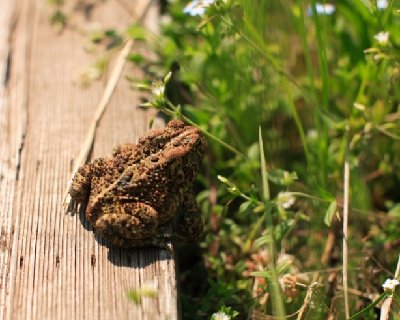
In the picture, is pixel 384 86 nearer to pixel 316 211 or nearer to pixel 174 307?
pixel 316 211

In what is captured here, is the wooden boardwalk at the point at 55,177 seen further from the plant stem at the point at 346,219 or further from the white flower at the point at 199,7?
the plant stem at the point at 346,219

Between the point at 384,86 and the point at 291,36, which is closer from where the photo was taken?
the point at 384,86

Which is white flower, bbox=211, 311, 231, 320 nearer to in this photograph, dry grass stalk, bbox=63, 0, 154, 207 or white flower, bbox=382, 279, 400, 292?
white flower, bbox=382, 279, 400, 292

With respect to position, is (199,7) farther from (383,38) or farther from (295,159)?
(295,159)

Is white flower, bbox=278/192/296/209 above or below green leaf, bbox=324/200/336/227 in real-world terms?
above

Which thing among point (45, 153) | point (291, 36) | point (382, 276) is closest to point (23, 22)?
point (45, 153)

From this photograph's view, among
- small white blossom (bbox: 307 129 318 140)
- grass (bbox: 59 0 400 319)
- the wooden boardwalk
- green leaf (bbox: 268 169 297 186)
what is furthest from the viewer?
small white blossom (bbox: 307 129 318 140)

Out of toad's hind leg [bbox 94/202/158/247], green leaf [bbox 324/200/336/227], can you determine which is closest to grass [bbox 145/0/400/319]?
green leaf [bbox 324/200/336/227]

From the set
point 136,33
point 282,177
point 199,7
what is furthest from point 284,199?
point 136,33
